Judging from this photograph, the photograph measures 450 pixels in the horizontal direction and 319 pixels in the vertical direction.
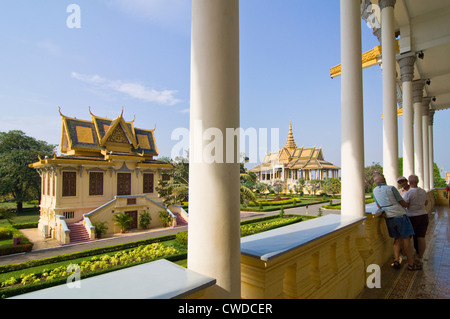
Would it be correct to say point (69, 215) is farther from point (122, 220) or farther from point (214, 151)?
point (214, 151)

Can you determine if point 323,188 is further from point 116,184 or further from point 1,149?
point 1,149

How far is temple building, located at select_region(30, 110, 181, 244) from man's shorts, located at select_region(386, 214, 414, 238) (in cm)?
1702

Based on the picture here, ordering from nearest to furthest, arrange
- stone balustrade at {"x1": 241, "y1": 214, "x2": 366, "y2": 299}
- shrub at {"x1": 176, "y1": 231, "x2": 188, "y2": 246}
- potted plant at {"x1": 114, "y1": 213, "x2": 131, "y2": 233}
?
stone balustrade at {"x1": 241, "y1": 214, "x2": 366, "y2": 299} < shrub at {"x1": 176, "y1": 231, "x2": 188, "y2": 246} < potted plant at {"x1": 114, "y1": 213, "x2": 131, "y2": 233}

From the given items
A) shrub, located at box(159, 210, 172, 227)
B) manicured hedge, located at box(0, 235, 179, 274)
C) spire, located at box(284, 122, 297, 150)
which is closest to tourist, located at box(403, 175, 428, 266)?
manicured hedge, located at box(0, 235, 179, 274)

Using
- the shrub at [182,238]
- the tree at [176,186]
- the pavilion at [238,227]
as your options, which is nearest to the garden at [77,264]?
the shrub at [182,238]

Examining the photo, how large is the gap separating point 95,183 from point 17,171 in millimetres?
17066

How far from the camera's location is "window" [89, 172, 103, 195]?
748 inches

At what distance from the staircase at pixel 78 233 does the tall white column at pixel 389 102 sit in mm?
17160

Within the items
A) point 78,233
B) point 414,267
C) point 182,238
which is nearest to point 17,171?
point 78,233

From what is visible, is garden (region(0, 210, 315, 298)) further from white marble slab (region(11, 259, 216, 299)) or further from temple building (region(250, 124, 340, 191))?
temple building (region(250, 124, 340, 191))

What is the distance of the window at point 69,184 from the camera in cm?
1779

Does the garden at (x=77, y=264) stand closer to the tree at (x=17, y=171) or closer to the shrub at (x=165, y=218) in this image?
the shrub at (x=165, y=218)
